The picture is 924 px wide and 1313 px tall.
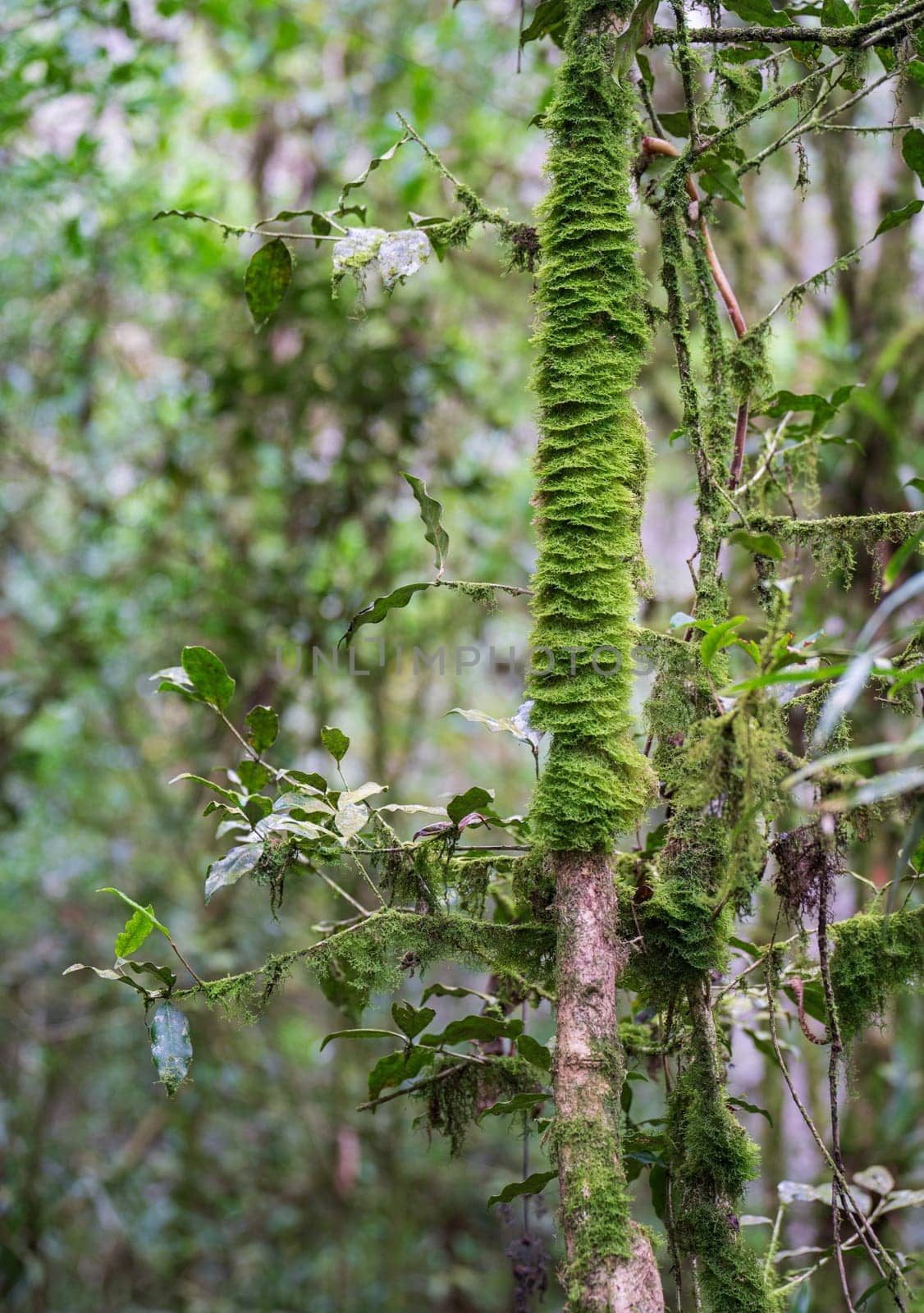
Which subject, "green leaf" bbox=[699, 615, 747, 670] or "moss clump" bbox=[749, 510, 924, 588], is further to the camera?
"moss clump" bbox=[749, 510, 924, 588]

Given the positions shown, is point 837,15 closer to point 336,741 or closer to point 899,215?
point 899,215

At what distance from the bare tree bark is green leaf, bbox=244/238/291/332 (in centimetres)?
65

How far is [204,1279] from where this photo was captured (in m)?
3.46

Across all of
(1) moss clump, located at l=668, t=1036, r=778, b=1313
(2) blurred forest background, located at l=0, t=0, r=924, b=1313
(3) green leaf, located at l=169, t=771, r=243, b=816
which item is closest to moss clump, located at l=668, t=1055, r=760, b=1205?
(1) moss clump, located at l=668, t=1036, r=778, b=1313

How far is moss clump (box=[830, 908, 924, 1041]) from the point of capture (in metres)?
0.85

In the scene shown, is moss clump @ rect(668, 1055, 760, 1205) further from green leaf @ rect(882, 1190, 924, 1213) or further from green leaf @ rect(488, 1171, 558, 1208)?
green leaf @ rect(882, 1190, 924, 1213)

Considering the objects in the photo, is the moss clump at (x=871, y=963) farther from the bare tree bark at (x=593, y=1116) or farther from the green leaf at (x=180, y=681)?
the green leaf at (x=180, y=681)

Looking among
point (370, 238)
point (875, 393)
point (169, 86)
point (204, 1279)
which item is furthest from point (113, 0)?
point (204, 1279)

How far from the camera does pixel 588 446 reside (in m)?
0.85

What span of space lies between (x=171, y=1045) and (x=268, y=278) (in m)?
0.72

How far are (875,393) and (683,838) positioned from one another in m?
2.02

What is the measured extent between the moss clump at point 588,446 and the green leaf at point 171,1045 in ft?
1.04

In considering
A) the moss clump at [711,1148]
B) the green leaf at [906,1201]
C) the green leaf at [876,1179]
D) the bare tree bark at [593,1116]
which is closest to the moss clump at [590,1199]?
the bare tree bark at [593,1116]

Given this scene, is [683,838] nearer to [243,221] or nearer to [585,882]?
[585,882]
